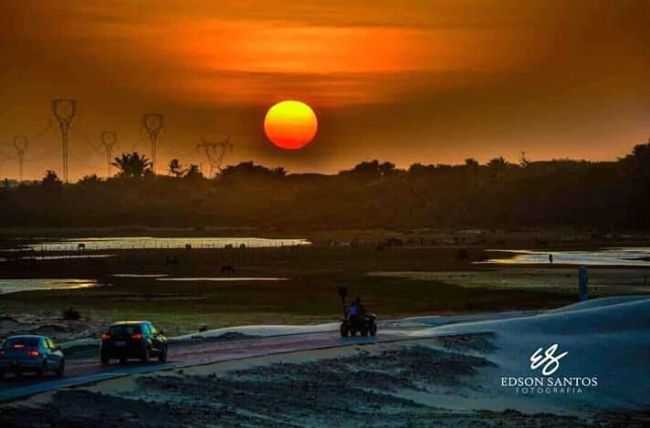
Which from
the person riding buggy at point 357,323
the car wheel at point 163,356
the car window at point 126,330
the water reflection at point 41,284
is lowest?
the car wheel at point 163,356

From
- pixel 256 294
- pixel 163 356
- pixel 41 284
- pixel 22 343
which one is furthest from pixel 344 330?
pixel 41 284

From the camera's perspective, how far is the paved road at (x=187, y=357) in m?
44.9

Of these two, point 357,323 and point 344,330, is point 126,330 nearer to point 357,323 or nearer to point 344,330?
point 344,330

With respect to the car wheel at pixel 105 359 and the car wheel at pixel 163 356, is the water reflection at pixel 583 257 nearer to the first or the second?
the car wheel at pixel 163 356

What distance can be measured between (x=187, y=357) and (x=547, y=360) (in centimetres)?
1491

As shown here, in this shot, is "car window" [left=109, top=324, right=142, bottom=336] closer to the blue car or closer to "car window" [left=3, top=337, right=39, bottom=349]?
the blue car

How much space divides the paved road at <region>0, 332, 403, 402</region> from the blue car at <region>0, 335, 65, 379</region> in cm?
36

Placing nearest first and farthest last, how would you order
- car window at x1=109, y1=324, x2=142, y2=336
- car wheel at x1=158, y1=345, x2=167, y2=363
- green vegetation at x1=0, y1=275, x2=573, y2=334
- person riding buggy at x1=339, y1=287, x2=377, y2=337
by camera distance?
car window at x1=109, y1=324, x2=142, y2=336, car wheel at x1=158, y1=345, x2=167, y2=363, person riding buggy at x1=339, y1=287, x2=377, y2=337, green vegetation at x1=0, y1=275, x2=573, y2=334

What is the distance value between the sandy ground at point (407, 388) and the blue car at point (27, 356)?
2950 millimetres

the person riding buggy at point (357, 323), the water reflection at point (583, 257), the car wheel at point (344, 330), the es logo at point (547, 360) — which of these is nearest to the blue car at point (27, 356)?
the car wheel at point (344, 330)

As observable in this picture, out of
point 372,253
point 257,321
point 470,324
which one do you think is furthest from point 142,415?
point 372,253

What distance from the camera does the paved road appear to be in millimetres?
44875

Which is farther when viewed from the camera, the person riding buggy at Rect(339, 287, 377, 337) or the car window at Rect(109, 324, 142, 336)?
the person riding buggy at Rect(339, 287, 377, 337)

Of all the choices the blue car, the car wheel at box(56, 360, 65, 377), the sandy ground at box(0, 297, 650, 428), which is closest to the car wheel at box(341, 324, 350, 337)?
the sandy ground at box(0, 297, 650, 428)
